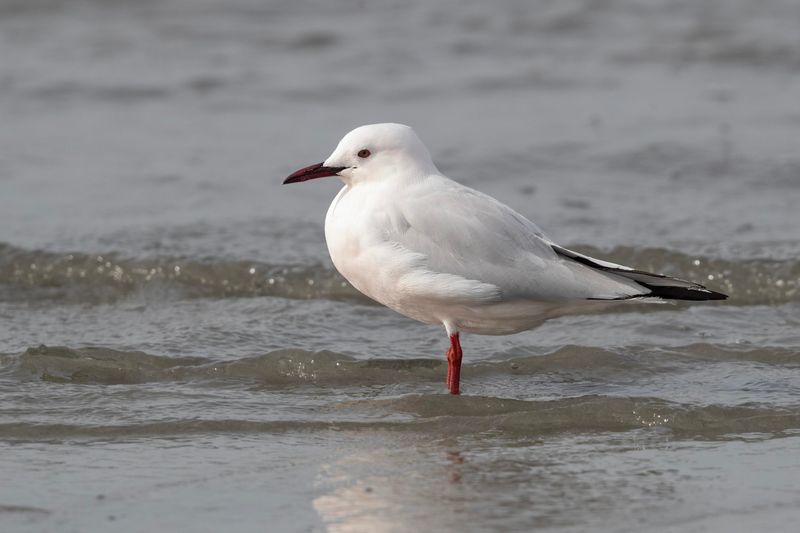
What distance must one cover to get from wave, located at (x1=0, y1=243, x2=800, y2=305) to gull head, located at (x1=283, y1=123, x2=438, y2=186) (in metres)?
1.83

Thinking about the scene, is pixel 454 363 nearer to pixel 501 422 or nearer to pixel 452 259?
pixel 452 259

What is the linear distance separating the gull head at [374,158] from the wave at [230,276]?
72.0 inches

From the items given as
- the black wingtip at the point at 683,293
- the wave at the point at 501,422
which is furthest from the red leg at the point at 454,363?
the black wingtip at the point at 683,293

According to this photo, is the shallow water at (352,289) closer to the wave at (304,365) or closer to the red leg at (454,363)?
the wave at (304,365)

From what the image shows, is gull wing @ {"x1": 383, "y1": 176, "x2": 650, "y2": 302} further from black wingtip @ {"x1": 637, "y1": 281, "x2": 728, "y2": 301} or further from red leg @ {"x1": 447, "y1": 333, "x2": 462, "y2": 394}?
red leg @ {"x1": 447, "y1": 333, "x2": 462, "y2": 394}

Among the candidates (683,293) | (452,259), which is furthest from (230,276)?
(683,293)

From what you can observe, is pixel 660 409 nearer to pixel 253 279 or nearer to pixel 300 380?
pixel 300 380

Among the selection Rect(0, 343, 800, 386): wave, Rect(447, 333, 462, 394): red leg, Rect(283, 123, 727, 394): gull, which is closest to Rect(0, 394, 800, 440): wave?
Rect(447, 333, 462, 394): red leg

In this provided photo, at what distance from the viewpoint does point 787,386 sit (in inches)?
238

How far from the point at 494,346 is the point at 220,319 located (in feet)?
4.88

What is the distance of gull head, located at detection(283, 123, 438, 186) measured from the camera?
19.9 ft

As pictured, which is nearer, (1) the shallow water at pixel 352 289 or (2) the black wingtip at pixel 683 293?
(1) the shallow water at pixel 352 289

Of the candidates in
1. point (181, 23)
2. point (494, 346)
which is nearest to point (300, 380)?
point (494, 346)

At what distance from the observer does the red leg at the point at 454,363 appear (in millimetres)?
6031
